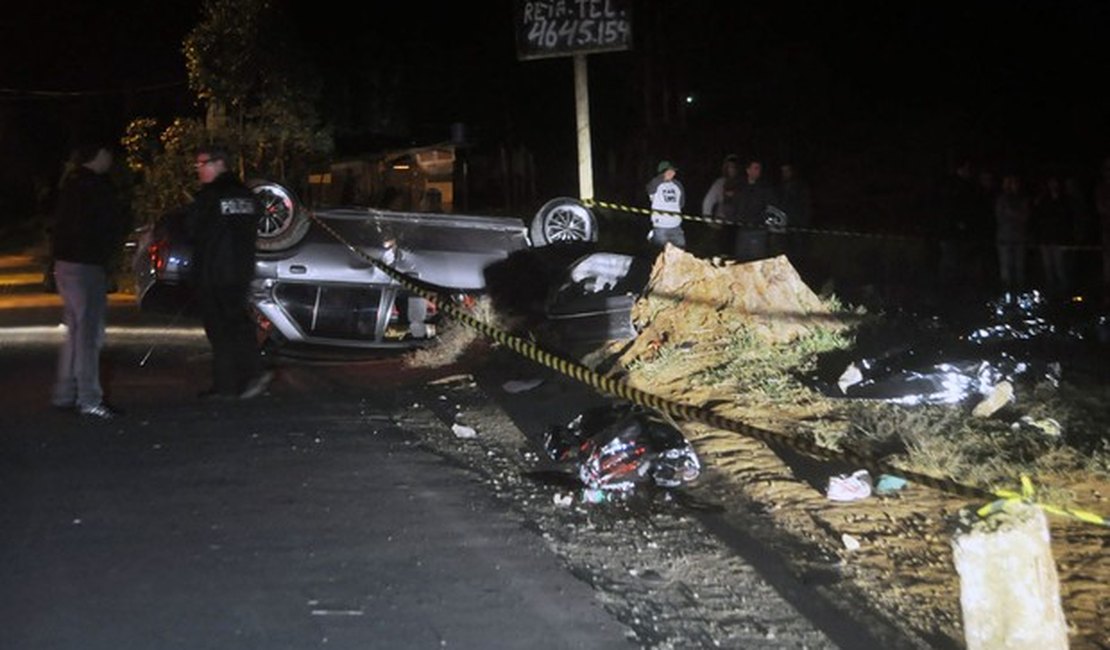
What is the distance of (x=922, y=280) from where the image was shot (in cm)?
1423

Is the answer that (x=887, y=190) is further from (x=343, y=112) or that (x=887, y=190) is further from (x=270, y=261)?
(x=343, y=112)

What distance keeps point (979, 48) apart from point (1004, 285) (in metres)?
9.80

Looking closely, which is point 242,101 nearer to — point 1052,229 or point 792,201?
point 792,201

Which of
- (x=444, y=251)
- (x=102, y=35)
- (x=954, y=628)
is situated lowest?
(x=954, y=628)

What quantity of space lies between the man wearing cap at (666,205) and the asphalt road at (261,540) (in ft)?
17.6

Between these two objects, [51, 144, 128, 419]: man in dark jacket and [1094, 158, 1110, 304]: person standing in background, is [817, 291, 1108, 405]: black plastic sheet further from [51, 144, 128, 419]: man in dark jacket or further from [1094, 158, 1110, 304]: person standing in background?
[51, 144, 128, 419]: man in dark jacket

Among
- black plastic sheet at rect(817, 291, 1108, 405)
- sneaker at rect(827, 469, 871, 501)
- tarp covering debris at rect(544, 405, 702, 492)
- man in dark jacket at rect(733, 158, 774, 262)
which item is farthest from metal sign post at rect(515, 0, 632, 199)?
sneaker at rect(827, 469, 871, 501)

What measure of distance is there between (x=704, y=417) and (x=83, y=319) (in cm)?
426

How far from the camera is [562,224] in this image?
498 inches

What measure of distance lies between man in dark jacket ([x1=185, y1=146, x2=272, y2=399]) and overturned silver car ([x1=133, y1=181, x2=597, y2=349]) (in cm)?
180

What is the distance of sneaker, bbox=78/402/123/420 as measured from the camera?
9.18 metres

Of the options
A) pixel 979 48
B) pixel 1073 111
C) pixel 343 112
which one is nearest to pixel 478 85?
pixel 343 112

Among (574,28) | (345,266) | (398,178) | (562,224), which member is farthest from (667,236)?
(398,178)

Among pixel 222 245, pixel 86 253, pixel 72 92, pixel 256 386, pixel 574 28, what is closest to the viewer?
pixel 86 253
